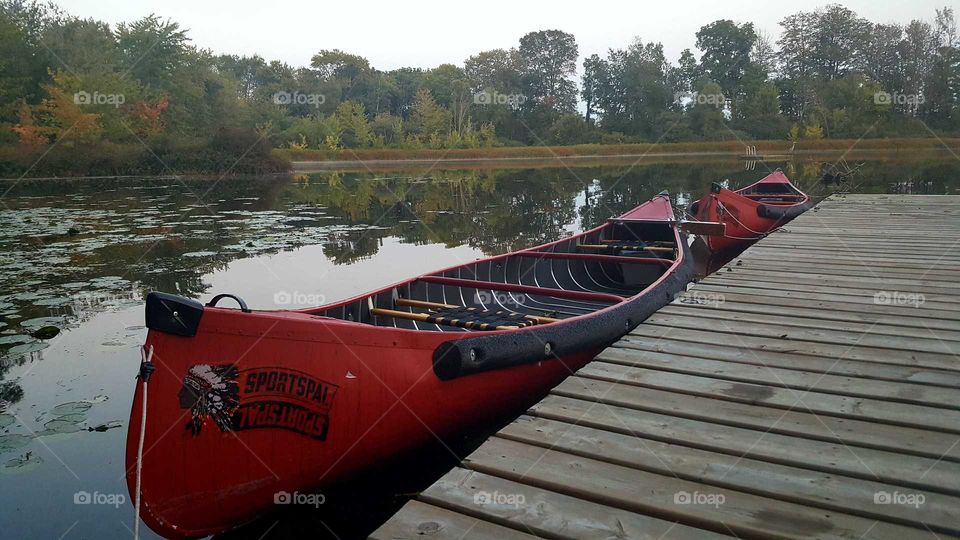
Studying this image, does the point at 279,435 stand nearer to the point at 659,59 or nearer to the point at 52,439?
the point at 52,439

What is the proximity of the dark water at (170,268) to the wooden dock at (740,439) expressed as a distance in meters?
1.18

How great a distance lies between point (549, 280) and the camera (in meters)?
6.29

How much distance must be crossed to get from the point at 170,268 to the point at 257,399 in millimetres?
6526

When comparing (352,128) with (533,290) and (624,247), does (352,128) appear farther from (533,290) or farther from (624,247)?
(533,290)

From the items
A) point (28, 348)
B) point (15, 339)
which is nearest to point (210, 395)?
point (28, 348)

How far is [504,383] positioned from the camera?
3.61 m

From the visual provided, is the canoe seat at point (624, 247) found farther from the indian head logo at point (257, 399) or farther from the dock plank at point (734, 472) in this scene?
the indian head logo at point (257, 399)

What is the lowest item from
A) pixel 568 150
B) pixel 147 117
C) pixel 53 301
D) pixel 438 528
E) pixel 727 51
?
pixel 53 301

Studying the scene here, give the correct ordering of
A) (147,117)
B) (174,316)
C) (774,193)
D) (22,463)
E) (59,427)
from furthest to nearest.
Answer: (147,117) → (774,193) → (59,427) → (22,463) → (174,316)

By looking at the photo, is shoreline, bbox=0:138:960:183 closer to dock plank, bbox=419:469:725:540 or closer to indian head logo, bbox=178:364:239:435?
indian head logo, bbox=178:364:239:435

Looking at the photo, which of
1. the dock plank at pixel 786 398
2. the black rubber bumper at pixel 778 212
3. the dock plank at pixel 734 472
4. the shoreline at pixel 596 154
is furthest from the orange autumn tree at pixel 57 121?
the dock plank at pixel 734 472

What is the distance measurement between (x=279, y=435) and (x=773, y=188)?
13396mm

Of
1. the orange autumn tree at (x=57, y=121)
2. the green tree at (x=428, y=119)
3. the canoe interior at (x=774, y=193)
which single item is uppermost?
the green tree at (x=428, y=119)

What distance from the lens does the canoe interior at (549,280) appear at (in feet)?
14.6
